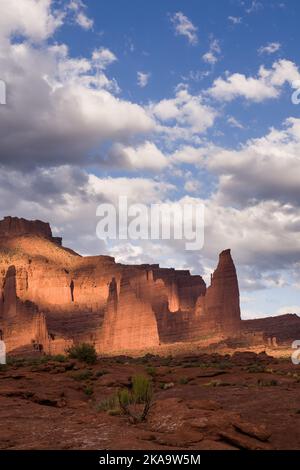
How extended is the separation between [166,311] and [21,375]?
81.2 meters

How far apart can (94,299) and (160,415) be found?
13613cm

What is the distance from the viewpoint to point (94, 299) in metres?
147

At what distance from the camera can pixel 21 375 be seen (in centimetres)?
3067

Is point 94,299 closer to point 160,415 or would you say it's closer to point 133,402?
point 133,402

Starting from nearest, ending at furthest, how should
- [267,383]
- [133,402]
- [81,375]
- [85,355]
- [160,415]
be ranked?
1. [160,415]
2. [133,402]
3. [267,383]
4. [81,375]
5. [85,355]

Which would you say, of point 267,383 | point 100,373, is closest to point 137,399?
point 267,383

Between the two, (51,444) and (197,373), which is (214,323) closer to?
(197,373)

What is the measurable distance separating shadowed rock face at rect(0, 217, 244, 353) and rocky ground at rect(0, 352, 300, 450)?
68.1 m

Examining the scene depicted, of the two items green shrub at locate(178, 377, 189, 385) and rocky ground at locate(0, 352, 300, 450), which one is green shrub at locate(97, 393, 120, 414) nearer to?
rocky ground at locate(0, 352, 300, 450)

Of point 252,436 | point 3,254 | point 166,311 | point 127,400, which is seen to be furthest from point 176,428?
point 3,254

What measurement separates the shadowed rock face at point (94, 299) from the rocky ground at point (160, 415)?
68.1 meters

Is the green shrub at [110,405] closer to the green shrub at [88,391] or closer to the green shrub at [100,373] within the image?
the green shrub at [88,391]

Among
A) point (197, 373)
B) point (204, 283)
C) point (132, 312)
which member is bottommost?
point (197, 373)
